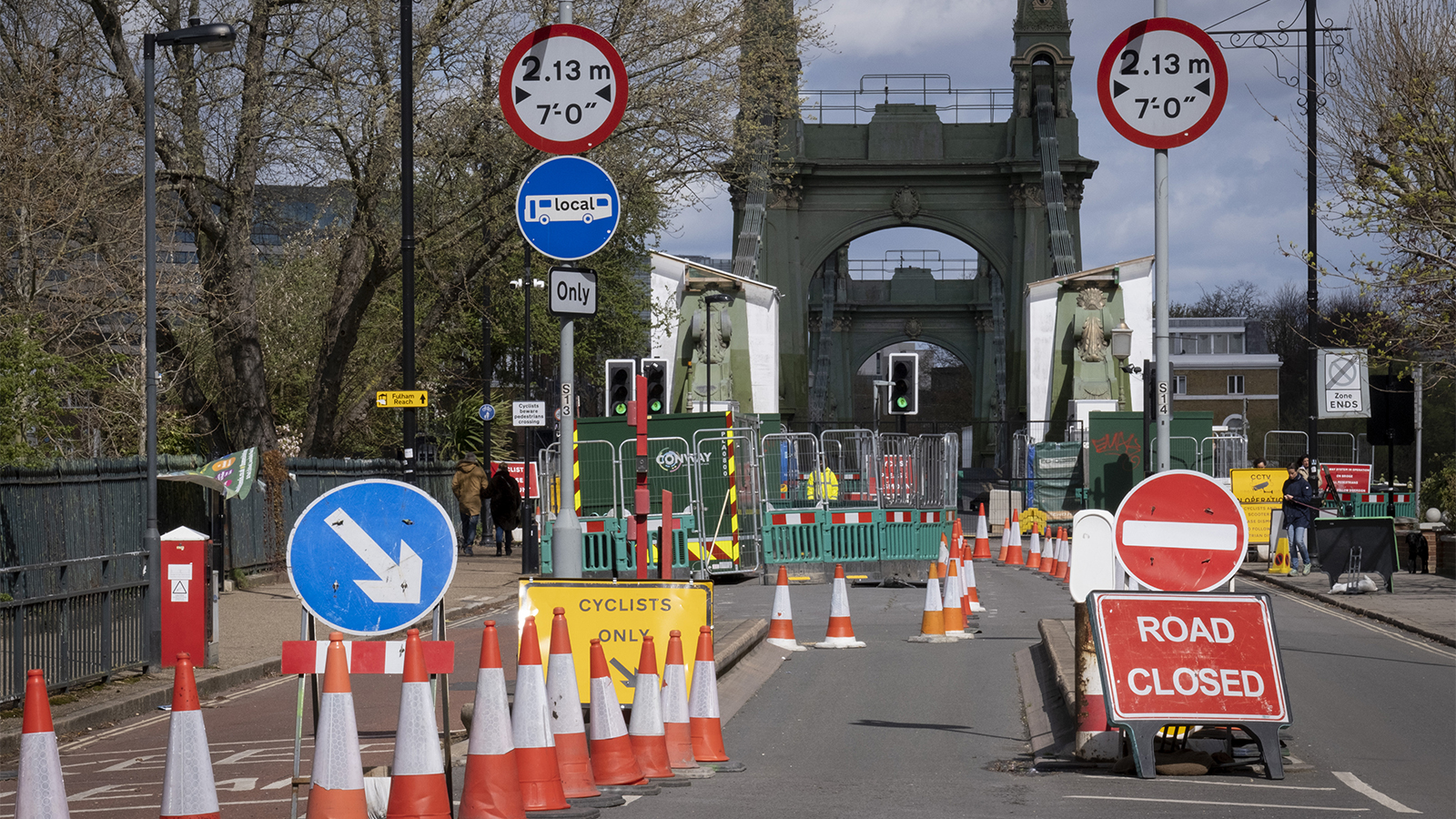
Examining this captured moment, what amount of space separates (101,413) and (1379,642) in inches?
622

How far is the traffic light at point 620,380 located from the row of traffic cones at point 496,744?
10.7 m

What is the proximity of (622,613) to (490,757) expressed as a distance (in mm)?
2832

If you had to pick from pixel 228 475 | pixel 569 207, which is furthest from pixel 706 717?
pixel 228 475

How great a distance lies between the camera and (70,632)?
11.5 metres

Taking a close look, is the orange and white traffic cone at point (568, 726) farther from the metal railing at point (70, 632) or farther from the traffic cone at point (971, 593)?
the traffic cone at point (971, 593)

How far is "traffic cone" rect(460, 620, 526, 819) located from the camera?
6.09m

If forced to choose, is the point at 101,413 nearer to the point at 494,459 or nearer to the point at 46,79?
the point at 46,79

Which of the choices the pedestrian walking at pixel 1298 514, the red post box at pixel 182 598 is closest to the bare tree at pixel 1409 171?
the pedestrian walking at pixel 1298 514

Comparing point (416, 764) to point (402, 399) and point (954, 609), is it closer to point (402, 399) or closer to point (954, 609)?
point (954, 609)

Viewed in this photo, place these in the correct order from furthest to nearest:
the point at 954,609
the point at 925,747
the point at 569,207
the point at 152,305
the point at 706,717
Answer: the point at 954,609, the point at 152,305, the point at 569,207, the point at 925,747, the point at 706,717

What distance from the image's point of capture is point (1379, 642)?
49.2ft

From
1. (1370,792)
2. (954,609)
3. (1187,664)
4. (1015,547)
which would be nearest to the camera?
(1370,792)

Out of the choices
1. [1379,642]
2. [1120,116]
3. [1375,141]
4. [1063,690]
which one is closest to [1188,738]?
[1063,690]

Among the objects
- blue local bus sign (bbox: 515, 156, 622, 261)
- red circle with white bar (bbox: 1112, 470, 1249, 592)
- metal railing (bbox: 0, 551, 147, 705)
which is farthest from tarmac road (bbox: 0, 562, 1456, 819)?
blue local bus sign (bbox: 515, 156, 622, 261)
